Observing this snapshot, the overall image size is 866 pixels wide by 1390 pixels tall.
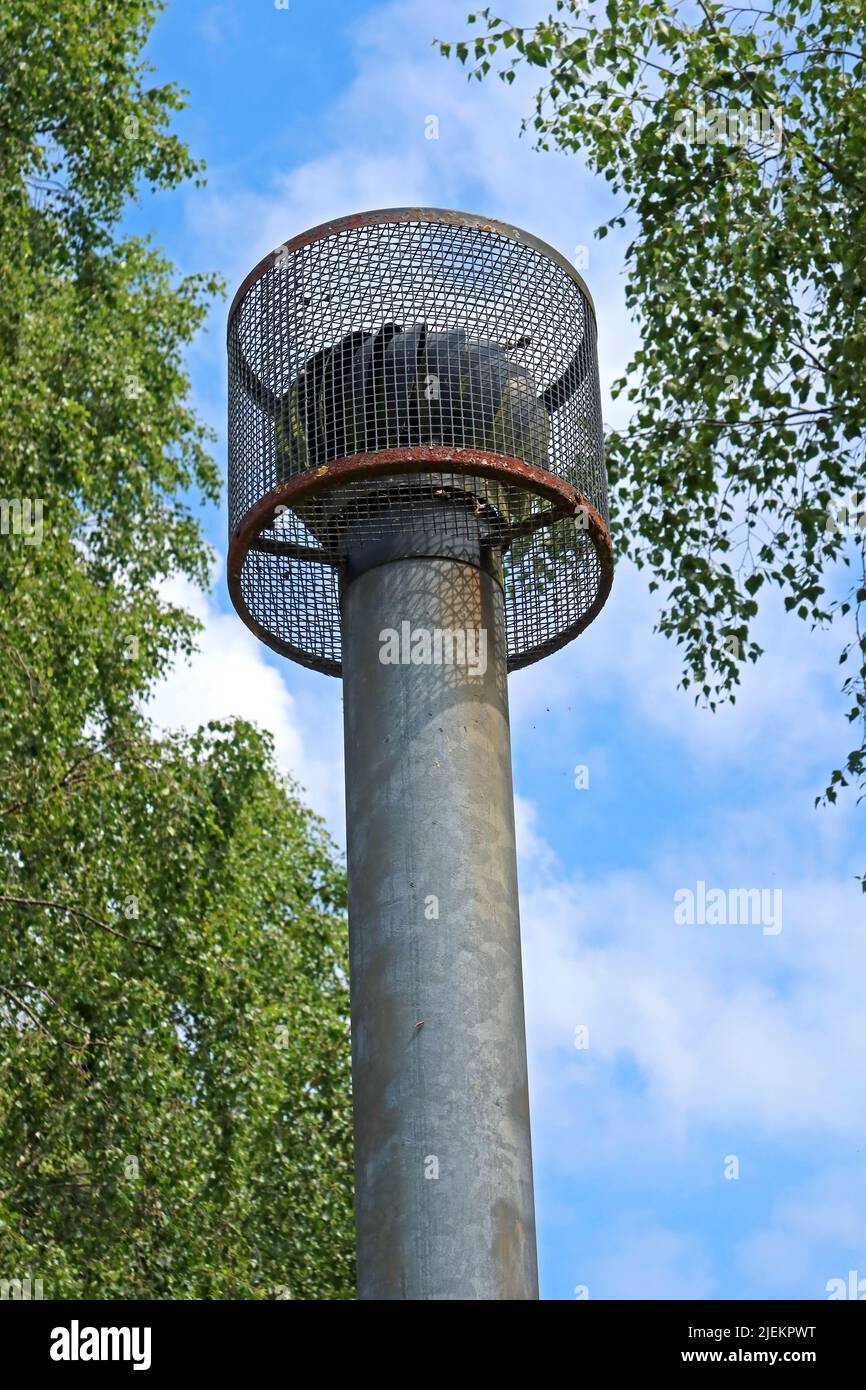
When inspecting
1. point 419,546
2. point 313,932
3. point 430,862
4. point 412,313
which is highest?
point 313,932

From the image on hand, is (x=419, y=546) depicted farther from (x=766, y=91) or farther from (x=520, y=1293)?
(x=766, y=91)

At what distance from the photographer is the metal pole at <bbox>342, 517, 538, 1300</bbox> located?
15.9 ft

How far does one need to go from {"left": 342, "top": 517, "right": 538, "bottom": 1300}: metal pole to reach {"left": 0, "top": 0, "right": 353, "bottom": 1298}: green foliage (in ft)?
17.6

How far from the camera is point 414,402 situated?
213 inches

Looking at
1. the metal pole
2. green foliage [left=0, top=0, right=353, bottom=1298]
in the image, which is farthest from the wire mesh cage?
green foliage [left=0, top=0, right=353, bottom=1298]

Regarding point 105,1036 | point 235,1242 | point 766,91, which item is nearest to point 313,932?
point 235,1242

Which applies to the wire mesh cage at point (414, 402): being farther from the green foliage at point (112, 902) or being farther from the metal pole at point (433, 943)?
the green foliage at point (112, 902)

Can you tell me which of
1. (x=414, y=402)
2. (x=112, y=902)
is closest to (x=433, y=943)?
(x=414, y=402)

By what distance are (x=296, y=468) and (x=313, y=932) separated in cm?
1330

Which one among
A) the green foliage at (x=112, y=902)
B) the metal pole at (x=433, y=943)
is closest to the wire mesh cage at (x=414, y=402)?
the metal pole at (x=433, y=943)

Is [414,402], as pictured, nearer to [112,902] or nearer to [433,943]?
[433,943]

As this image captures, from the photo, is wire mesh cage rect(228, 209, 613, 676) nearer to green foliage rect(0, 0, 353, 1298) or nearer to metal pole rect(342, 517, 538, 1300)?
metal pole rect(342, 517, 538, 1300)
